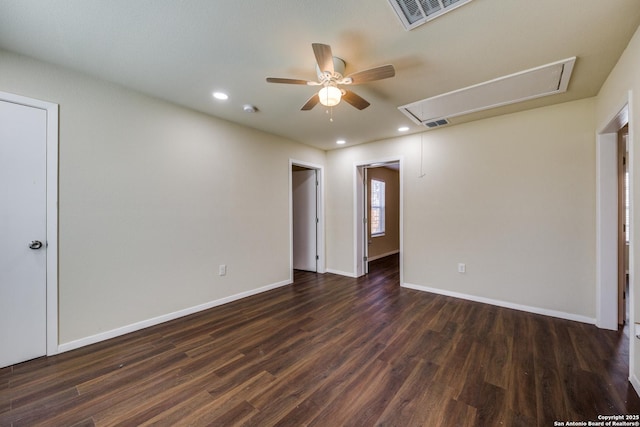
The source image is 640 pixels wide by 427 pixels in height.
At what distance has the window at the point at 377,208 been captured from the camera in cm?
635

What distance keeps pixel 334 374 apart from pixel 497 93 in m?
3.12

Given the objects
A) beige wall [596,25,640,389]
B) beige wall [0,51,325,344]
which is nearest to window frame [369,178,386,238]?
beige wall [0,51,325,344]

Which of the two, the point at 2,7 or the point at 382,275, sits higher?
the point at 2,7

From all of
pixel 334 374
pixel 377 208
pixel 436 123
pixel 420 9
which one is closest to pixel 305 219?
pixel 377 208

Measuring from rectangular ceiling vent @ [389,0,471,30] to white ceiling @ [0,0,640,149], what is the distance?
0.17 feet

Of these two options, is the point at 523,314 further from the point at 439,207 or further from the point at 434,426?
the point at 434,426

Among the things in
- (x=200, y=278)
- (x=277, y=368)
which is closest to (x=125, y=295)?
(x=200, y=278)

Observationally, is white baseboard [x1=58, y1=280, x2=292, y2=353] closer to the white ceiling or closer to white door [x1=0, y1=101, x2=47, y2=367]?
white door [x1=0, y1=101, x2=47, y2=367]

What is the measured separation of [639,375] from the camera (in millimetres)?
1689

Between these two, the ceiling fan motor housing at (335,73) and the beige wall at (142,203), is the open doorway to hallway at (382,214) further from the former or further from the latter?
the ceiling fan motor housing at (335,73)

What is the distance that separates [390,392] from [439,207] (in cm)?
278

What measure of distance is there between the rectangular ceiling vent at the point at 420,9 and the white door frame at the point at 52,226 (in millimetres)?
2885

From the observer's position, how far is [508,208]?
3.26m

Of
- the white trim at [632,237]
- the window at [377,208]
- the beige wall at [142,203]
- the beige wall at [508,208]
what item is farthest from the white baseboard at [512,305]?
the beige wall at [142,203]
